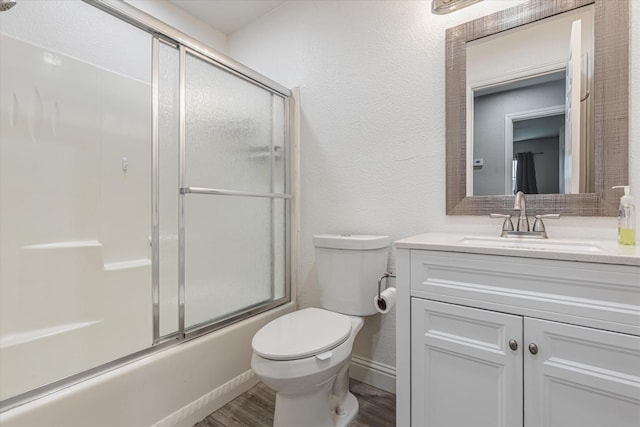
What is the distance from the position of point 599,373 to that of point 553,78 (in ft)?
3.61

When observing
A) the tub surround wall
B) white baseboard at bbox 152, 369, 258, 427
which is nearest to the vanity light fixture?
the tub surround wall

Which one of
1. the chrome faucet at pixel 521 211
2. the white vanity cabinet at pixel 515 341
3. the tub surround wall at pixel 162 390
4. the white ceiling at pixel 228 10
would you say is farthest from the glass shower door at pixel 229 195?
the chrome faucet at pixel 521 211

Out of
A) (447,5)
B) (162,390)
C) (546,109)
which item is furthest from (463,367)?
(447,5)

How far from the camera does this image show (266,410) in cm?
151

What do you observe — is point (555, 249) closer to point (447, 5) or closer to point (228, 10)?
point (447, 5)

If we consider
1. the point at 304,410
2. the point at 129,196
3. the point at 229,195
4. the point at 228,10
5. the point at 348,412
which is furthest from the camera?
the point at 228,10

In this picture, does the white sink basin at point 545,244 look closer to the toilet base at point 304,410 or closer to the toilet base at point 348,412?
the toilet base at point 304,410

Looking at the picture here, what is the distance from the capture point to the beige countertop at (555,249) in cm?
→ 83

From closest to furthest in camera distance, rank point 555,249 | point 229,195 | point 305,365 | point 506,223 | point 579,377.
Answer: point 579,377
point 555,249
point 305,365
point 506,223
point 229,195

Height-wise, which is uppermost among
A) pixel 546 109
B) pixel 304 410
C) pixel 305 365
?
pixel 546 109

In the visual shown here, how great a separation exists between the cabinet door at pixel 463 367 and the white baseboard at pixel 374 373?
1.77ft

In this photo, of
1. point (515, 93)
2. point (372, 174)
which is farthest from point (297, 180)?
point (515, 93)

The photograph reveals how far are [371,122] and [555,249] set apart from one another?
3.52 ft

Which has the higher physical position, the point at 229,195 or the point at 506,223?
the point at 229,195
